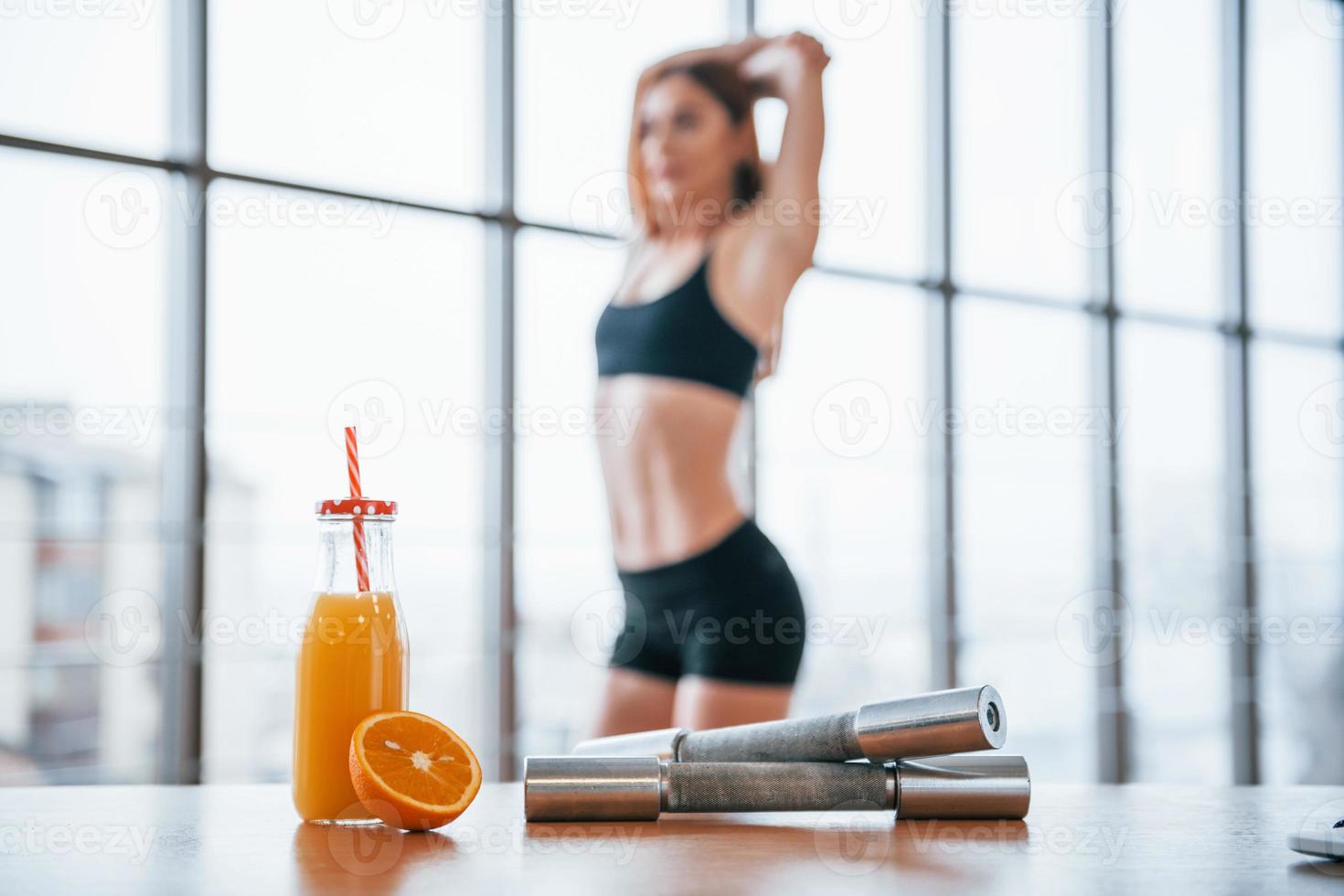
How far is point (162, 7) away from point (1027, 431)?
2731 millimetres

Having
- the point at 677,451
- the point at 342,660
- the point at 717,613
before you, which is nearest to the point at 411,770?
the point at 342,660

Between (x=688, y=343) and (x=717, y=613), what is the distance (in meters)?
0.46

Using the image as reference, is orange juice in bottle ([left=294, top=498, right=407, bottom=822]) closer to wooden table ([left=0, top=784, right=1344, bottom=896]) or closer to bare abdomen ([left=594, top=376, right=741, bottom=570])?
wooden table ([left=0, top=784, right=1344, bottom=896])

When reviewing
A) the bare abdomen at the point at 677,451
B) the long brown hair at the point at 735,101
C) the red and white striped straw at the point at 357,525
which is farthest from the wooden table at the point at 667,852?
the long brown hair at the point at 735,101

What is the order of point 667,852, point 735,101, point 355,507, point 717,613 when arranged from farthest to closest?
1. point 735,101
2. point 717,613
3. point 355,507
4. point 667,852

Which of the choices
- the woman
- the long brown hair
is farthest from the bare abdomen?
the long brown hair

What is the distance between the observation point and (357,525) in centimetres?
88

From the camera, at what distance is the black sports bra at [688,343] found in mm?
2121

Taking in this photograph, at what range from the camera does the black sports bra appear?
6.96 feet

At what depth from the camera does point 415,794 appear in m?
0.83

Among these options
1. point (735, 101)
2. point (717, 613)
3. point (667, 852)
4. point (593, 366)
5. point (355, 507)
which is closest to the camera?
point (667, 852)

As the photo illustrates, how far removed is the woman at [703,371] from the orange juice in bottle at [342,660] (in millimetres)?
1075

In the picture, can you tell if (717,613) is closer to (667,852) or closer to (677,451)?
(677,451)

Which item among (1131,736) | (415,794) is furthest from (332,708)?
(1131,736)
